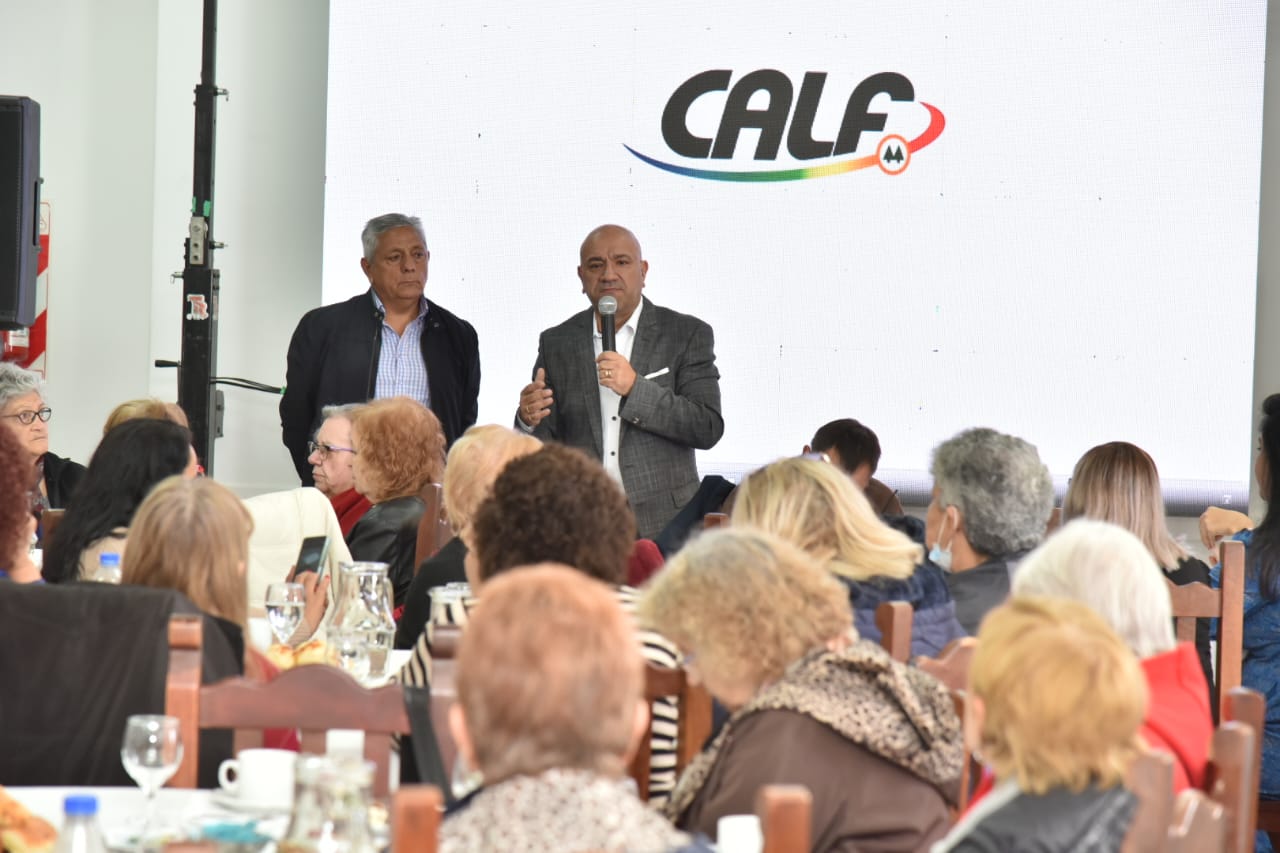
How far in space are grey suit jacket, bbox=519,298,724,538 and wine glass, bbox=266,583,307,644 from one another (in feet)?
7.02

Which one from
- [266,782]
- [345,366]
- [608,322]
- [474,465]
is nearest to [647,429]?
[608,322]

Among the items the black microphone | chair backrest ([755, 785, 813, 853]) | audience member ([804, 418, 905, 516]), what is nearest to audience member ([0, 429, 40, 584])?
chair backrest ([755, 785, 813, 853])

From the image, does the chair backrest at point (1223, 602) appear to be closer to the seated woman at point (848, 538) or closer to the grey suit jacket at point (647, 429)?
the seated woman at point (848, 538)

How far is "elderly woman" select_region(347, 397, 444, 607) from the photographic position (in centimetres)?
417

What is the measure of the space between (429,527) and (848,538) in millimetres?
1642

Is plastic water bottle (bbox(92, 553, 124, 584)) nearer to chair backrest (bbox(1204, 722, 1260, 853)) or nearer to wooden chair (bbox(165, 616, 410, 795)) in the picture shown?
wooden chair (bbox(165, 616, 410, 795))

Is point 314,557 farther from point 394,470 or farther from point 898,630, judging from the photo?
point 898,630

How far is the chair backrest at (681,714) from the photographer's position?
229cm

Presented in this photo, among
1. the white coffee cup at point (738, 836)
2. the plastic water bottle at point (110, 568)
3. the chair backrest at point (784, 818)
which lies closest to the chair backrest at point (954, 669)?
Answer: the white coffee cup at point (738, 836)

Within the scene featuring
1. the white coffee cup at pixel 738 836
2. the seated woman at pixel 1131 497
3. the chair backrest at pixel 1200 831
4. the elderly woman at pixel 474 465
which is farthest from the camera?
the seated woman at pixel 1131 497

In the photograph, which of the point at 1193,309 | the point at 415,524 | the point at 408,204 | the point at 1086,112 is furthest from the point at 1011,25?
the point at 415,524

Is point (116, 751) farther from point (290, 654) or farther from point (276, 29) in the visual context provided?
point (276, 29)

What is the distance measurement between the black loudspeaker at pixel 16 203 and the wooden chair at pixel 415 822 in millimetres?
4071

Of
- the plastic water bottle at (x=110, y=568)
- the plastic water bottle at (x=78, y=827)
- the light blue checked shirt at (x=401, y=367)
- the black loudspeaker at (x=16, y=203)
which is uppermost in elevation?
the black loudspeaker at (x=16, y=203)
